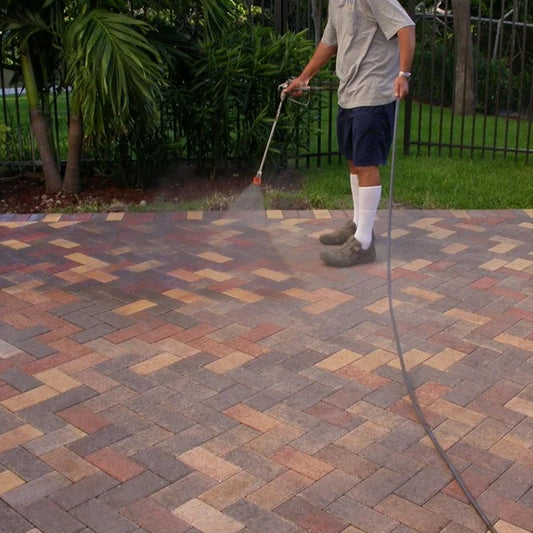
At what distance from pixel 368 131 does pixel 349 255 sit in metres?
0.75

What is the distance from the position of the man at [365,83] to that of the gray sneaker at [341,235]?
18 centimetres

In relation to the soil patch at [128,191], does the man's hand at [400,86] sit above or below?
above

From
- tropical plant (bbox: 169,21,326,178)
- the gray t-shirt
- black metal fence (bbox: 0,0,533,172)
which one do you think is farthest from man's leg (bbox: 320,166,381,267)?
black metal fence (bbox: 0,0,533,172)

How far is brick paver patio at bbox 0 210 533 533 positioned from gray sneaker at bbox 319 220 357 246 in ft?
0.38

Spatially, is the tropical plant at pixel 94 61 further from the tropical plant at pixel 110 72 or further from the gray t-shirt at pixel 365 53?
the gray t-shirt at pixel 365 53

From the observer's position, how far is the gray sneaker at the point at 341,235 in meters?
5.50

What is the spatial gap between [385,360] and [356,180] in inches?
72.0

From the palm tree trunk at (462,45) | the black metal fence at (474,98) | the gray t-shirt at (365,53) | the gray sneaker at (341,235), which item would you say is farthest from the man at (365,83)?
the palm tree trunk at (462,45)

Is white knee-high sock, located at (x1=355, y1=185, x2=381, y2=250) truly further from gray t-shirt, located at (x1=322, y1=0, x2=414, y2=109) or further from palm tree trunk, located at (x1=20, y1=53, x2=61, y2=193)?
palm tree trunk, located at (x1=20, y1=53, x2=61, y2=193)

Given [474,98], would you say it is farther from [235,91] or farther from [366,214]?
[366,214]

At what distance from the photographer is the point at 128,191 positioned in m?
7.04

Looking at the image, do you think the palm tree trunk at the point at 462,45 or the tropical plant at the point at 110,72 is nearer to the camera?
the tropical plant at the point at 110,72

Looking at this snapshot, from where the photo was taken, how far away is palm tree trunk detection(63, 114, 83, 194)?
691cm

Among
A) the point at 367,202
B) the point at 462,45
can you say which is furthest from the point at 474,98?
the point at 367,202
